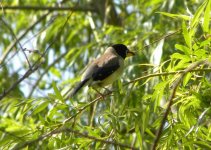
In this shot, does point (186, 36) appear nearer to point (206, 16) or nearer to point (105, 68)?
point (206, 16)

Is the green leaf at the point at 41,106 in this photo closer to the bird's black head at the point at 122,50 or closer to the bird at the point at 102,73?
the bird at the point at 102,73

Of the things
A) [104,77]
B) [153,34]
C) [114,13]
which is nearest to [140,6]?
[114,13]

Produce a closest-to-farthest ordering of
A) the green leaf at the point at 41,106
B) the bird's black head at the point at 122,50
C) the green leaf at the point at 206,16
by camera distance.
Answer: the green leaf at the point at 206,16 < the green leaf at the point at 41,106 < the bird's black head at the point at 122,50

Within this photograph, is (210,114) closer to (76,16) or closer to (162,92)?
(162,92)

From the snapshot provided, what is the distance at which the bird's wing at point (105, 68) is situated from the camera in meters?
5.59

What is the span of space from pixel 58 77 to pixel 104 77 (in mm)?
2626

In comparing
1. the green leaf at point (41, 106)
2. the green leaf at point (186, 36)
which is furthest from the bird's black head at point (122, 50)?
the green leaf at point (186, 36)

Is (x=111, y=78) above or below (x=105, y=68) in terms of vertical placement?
below

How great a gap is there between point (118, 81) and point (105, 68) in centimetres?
142

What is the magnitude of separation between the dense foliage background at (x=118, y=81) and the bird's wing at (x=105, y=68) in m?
0.22

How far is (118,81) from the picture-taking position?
14.0ft

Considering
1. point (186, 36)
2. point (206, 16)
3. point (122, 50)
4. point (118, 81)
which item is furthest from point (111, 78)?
point (206, 16)

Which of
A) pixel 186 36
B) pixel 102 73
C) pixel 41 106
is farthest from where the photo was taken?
pixel 102 73

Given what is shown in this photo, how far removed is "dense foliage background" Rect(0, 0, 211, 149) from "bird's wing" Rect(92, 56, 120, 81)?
0.22 meters
